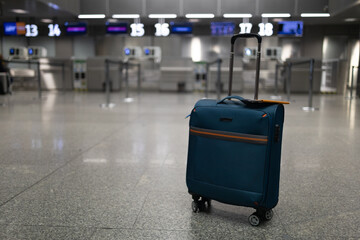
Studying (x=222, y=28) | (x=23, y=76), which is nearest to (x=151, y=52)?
(x=222, y=28)

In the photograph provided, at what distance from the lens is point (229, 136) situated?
180 cm

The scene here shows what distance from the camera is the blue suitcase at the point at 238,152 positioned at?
1731 millimetres

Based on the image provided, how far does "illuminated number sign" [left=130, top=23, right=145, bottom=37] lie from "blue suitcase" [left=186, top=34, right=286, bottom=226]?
1279 centimetres

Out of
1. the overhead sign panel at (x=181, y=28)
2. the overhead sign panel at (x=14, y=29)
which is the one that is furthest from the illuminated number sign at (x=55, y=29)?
the overhead sign panel at (x=181, y=28)

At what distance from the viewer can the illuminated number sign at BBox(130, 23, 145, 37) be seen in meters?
14.1

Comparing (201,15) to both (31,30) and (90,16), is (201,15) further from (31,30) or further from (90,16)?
(31,30)

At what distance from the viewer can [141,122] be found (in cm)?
552

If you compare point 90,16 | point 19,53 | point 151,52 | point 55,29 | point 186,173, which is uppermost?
point 90,16

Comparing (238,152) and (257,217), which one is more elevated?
(238,152)

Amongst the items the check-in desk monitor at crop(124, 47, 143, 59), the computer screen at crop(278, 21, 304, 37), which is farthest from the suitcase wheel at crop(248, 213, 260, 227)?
the computer screen at crop(278, 21, 304, 37)

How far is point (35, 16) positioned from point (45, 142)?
11995 mm

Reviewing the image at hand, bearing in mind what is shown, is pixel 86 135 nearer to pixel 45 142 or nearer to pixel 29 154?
pixel 45 142

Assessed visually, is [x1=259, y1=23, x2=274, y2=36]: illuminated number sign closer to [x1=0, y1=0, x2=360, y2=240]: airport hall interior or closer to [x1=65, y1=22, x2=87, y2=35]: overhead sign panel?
[x1=65, y1=22, x2=87, y2=35]: overhead sign panel

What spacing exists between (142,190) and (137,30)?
12.6 meters
